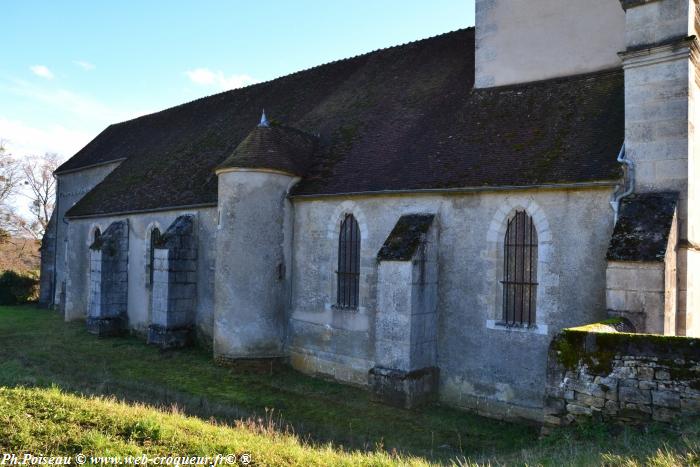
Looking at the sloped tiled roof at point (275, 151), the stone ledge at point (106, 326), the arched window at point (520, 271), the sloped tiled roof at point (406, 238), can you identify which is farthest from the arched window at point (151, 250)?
the arched window at point (520, 271)

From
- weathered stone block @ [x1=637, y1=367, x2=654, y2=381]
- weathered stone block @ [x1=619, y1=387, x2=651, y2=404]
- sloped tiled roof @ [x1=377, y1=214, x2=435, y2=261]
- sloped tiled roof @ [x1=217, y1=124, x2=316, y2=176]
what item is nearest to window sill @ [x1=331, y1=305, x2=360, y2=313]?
sloped tiled roof @ [x1=377, y1=214, x2=435, y2=261]

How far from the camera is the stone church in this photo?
32.2 ft

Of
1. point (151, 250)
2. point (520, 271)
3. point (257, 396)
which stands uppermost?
point (151, 250)

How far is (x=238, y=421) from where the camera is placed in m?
8.90

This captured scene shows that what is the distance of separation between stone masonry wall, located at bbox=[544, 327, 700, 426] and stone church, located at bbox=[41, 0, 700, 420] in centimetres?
226

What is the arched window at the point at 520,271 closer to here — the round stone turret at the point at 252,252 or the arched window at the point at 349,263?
the arched window at the point at 349,263

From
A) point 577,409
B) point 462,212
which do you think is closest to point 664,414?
point 577,409

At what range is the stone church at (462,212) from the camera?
9.80 metres

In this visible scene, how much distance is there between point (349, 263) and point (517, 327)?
4522mm

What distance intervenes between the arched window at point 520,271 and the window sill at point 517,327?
4.1 inches

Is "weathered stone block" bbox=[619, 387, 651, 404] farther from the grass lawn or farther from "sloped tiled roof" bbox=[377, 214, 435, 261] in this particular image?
"sloped tiled roof" bbox=[377, 214, 435, 261]

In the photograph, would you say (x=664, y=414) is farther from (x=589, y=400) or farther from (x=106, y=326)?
(x=106, y=326)

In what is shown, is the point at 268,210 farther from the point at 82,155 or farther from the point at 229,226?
the point at 82,155

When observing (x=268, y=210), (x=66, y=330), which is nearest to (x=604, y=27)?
(x=268, y=210)
